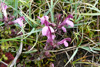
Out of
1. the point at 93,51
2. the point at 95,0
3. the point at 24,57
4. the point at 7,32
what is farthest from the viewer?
the point at 95,0

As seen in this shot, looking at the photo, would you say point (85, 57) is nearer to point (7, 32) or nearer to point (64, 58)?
point (64, 58)

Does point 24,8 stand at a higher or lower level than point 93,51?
higher

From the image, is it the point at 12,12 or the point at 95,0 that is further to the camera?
the point at 95,0

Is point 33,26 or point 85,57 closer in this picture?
point 33,26

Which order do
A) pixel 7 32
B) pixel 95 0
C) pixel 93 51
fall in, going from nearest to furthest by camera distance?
pixel 7 32 < pixel 93 51 < pixel 95 0

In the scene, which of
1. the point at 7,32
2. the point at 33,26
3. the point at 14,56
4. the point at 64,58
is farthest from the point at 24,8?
the point at 64,58

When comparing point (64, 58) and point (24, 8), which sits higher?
point (24, 8)

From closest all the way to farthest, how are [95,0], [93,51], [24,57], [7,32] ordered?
[7,32], [24,57], [93,51], [95,0]

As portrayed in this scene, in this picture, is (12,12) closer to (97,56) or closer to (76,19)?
(76,19)

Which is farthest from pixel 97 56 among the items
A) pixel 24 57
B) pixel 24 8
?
pixel 24 8

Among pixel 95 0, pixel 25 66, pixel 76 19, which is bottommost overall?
pixel 25 66
